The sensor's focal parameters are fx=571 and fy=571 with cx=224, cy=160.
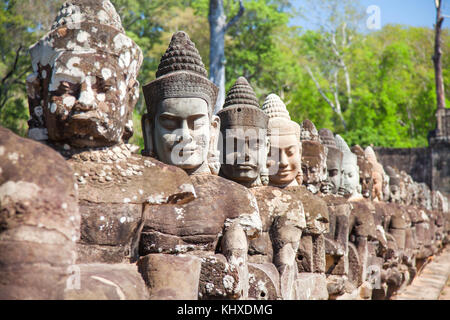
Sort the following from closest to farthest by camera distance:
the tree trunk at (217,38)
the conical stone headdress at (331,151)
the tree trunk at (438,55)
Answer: the conical stone headdress at (331,151), the tree trunk at (217,38), the tree trunk at (438,55)

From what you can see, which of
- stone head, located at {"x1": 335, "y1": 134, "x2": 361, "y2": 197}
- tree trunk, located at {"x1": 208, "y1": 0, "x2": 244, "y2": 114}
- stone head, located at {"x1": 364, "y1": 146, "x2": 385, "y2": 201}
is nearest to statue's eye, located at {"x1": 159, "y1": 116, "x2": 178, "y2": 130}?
stone head, located at {"x1": 335, "y1": 134, "x2": 361, "y2": 197}

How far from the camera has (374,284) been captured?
8.21 meters

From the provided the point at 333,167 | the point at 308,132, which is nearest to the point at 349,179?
the point at 333,167

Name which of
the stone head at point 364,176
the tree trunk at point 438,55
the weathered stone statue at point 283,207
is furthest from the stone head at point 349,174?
the tree trunk at point 438,55

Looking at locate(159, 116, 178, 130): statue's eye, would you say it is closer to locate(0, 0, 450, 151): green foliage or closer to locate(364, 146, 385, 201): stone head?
locate(364, 146, 385, 201): stone head

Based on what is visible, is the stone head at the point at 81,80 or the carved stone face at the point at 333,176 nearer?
the stone head at the point at 81,80

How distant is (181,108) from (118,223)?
1.09 m

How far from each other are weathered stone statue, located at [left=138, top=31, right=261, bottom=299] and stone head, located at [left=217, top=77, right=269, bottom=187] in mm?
550

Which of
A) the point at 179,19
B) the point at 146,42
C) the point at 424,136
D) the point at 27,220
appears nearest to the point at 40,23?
the point at 146,42

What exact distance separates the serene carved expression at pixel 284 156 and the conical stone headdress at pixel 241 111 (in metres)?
0.35

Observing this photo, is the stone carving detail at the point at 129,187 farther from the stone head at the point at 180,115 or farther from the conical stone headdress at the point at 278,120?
the conical stone headdress at the point at 278,120

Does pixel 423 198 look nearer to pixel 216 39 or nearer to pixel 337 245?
pixel 216 39

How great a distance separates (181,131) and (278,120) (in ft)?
6.23

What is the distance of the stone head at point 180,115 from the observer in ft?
12.4
